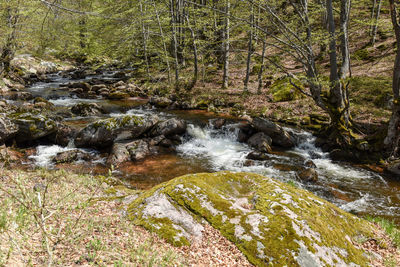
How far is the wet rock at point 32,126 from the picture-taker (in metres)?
11.3

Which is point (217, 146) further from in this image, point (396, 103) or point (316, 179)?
point (396, 103)

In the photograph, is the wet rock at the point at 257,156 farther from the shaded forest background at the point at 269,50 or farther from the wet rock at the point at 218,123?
the wet rock at the point at 218,123

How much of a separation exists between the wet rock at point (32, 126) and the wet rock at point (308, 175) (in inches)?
488

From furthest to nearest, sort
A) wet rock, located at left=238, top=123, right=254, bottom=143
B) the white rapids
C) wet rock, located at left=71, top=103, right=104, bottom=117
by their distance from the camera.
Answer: wet rock, located at left=71, top=103, right=104, bottom=117, wet rock, located at left=238, top=123, right=254, bottom=143, the white rapids

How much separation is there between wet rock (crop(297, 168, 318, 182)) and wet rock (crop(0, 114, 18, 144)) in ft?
43.7

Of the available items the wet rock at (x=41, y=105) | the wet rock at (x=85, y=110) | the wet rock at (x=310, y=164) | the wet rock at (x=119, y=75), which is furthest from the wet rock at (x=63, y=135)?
the wet rock at (x=119, y=75)

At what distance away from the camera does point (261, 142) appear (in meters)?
12.8

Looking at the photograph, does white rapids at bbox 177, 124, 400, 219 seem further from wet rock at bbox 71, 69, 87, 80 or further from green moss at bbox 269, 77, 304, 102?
wet rock at bbox 71, 69, 87, 80

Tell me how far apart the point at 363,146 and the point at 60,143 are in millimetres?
15359

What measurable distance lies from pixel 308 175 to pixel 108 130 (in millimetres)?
10021

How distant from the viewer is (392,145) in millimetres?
10297

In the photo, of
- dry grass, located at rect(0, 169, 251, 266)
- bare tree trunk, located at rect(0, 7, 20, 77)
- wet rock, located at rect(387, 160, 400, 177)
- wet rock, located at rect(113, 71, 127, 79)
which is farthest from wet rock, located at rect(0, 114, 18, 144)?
wet rock, located at rect(113, 71, 127, 79)

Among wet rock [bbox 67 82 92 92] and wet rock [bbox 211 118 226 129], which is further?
wet rock [bbox 67 82 92 92]

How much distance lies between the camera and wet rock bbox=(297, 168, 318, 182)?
957 cm
